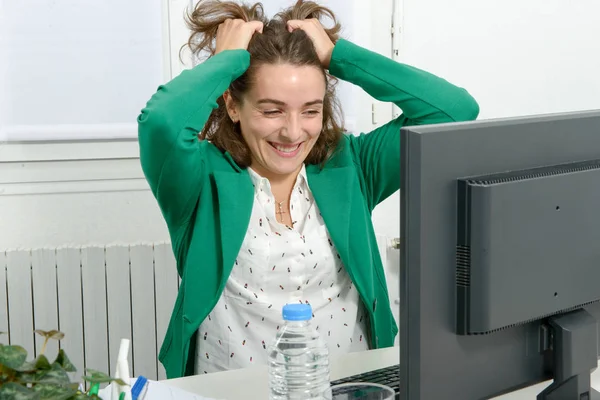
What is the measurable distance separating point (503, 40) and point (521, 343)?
2.03 m

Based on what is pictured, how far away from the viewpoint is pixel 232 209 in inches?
68.4

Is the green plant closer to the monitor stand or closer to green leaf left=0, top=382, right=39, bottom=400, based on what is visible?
green leaf left=0, top=382, right=39, bottom=400

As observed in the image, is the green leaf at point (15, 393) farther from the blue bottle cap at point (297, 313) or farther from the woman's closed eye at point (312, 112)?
the woman's closed eye at point (312, 112)

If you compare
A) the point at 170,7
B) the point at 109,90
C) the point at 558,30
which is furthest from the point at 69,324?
the point at 558,30

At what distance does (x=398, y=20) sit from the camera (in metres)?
2.71

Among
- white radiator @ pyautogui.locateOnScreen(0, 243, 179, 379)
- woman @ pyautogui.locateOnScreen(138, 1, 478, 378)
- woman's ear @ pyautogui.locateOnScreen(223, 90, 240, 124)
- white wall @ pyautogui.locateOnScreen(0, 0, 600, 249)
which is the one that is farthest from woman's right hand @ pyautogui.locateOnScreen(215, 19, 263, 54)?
white radiator @ pyautogui.locateOnScreen(0, 243, 179, 379)

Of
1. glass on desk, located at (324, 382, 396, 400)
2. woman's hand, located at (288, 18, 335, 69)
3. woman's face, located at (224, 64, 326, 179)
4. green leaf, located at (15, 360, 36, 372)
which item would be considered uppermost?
woman's hand, located at (288, 18, 335, 69)

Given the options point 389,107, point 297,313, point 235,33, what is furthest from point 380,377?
point 389,107

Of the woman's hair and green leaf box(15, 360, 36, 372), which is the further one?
the woman's hair

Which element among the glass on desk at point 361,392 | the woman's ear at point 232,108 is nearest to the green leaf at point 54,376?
the glass on desk at point 361,392

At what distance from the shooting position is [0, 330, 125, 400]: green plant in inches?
31.0

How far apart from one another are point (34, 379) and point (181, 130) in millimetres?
922

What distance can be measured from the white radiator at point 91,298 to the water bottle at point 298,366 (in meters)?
1.17

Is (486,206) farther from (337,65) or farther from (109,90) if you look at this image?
(109,90)
